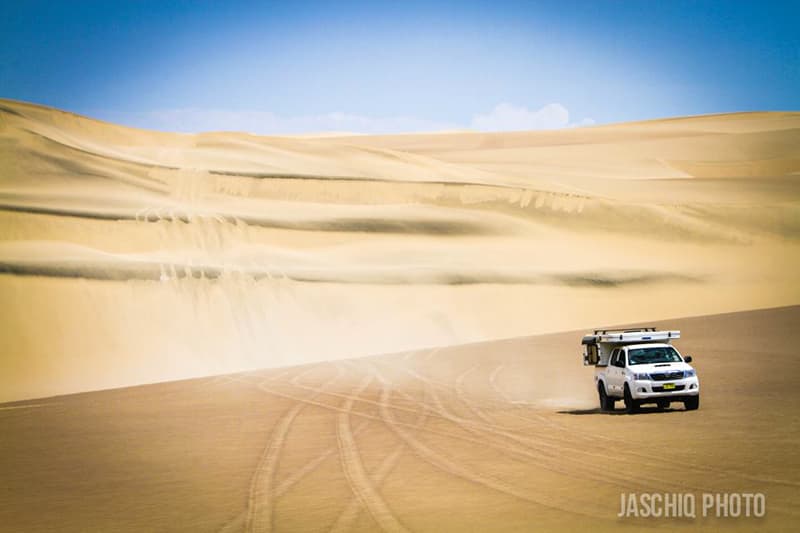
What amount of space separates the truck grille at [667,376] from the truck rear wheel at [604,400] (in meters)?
1.81

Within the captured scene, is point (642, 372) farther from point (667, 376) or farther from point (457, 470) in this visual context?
point (457, 470)

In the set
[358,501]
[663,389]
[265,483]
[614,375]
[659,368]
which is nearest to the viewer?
[358,501]

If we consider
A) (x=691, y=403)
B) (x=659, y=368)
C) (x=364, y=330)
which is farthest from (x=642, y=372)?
(x=364, y=330)

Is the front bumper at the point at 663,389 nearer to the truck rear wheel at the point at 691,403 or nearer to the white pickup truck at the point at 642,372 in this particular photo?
the white pickup truck at the point at 642,372

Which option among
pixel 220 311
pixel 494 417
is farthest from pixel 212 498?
pixel 220 311

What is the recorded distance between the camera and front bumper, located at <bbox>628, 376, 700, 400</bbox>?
22.8 m

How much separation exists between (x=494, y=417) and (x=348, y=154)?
74888 mm

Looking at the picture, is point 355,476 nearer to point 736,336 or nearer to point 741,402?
point 741,402

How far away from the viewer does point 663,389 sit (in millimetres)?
22891

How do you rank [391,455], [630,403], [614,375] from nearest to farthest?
[391,455] < [630,403] < [614,375]

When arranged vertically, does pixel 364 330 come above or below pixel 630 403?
above

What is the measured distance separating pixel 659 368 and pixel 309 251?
148 feet

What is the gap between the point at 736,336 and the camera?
4259cm

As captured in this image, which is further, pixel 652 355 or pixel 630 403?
pixel 652 355
